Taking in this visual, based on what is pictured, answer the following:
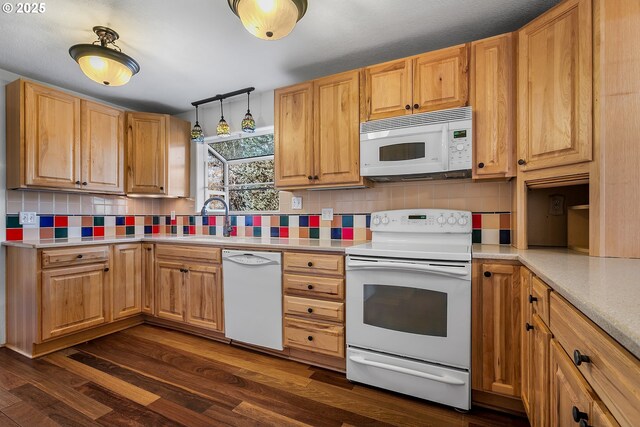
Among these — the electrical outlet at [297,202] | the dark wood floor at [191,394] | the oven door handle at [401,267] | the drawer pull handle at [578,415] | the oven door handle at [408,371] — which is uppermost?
the electrical outlet at [297,202]

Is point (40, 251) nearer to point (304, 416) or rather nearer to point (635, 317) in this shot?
point (304, 416)

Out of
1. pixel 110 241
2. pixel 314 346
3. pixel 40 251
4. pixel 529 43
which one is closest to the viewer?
pixel 529 43

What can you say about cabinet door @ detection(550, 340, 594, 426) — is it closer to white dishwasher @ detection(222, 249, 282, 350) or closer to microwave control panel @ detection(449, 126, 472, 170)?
microwave control panel @ detection(449, 126, 472, 170)

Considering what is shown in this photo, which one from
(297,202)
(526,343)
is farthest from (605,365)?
(297,202)

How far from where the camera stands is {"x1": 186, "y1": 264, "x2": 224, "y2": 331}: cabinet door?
8.05ft

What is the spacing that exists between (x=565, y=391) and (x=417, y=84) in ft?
5.96

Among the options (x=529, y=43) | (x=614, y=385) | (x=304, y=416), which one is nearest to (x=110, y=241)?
(x=304, y=416)

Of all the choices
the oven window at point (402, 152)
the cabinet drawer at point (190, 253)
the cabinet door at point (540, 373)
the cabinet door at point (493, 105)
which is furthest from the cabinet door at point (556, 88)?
the cabinet drawer at point (190, 253)

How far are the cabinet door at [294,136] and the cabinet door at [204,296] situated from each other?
37.7 inches

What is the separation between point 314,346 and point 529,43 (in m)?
2.30

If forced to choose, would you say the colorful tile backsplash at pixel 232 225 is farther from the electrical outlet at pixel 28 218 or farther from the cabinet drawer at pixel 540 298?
the cabinet drawer at pixel 540 298

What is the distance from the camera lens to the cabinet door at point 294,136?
2.40 meters

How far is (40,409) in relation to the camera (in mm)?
1630

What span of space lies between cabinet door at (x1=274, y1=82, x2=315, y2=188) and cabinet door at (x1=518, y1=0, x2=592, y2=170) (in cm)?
144
